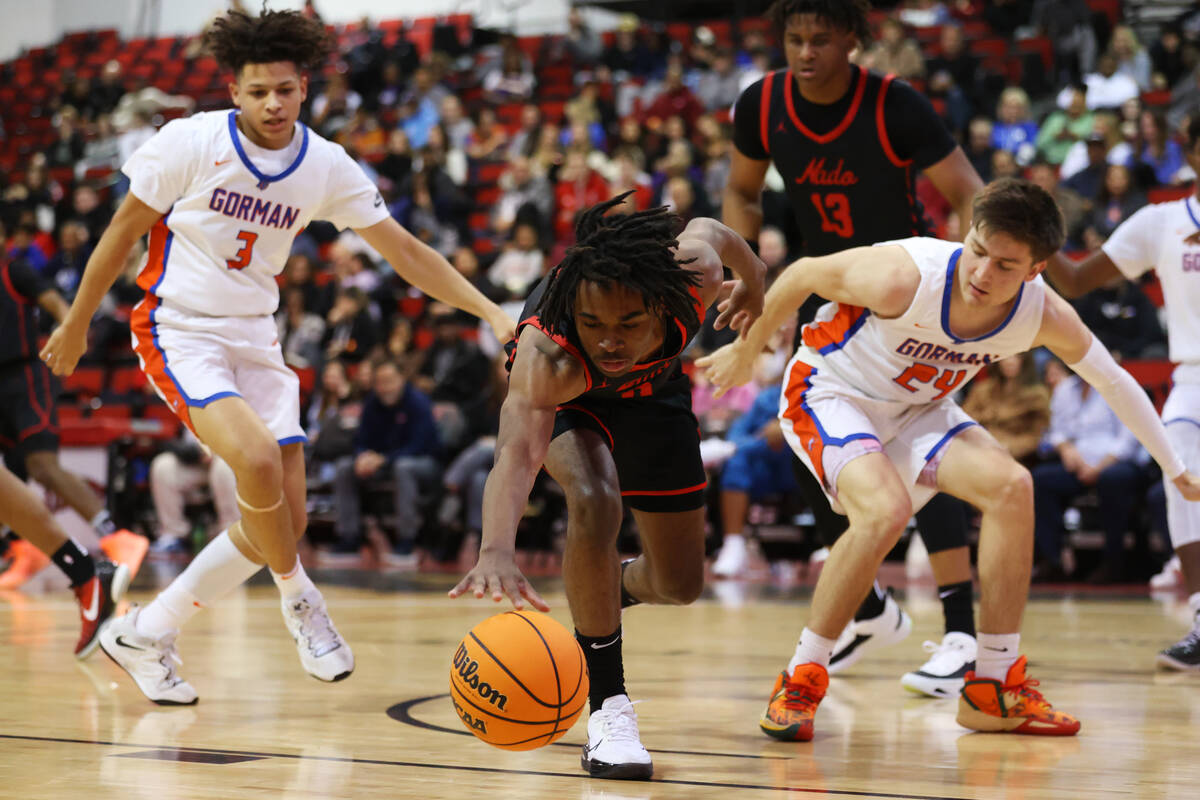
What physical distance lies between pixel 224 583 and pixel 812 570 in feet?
20.6

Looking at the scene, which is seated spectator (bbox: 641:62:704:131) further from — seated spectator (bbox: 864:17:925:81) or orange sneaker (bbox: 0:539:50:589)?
orange sneaker (bbox: 0:539:50:589)

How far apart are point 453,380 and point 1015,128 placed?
5.79m

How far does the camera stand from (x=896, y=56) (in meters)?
13.6

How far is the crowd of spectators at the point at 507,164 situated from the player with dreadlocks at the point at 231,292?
12.9 ft

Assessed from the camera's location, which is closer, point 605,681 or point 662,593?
point 605,681

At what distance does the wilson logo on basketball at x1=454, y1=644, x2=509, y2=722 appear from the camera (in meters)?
3.12

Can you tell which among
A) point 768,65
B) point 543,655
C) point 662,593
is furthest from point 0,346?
point 768,65

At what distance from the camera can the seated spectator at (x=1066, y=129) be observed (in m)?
12.5

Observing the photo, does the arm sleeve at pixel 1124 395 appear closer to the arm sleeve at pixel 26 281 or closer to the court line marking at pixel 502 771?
the court line marking at pixel 502 771

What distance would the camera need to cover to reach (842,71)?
4863 mm

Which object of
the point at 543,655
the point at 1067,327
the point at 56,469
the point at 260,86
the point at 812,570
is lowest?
the point at 812,570

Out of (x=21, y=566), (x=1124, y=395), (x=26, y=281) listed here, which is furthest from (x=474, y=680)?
(x=21, y=566)

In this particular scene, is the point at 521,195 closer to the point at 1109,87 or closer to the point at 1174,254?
the point at 1109,87

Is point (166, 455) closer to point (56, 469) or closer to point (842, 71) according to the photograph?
point (56, 469)
